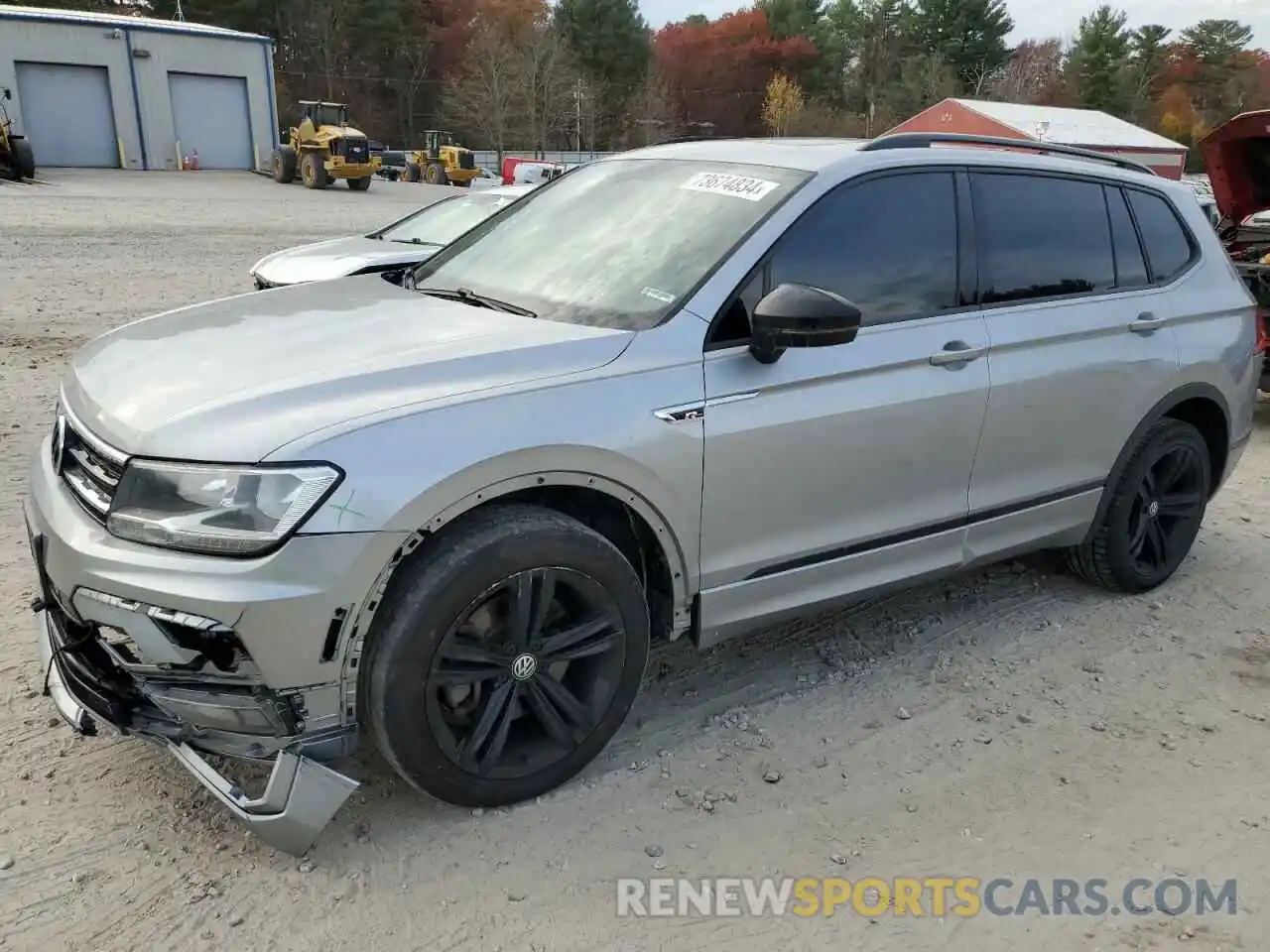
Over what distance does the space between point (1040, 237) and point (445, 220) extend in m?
6.60

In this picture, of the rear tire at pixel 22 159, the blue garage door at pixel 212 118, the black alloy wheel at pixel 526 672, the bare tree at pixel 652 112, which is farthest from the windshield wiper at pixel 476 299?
the bare tree at pixel 652 112

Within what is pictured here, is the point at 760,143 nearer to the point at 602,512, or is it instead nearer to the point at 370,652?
the point at 602,512

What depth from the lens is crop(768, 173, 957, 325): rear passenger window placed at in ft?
10.5

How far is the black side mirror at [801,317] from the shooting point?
2822mm

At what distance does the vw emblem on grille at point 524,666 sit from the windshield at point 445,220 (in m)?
6.80

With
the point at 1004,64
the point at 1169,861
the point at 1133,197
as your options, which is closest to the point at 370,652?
the point at 1169,861

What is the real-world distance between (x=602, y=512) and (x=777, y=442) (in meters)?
0.57

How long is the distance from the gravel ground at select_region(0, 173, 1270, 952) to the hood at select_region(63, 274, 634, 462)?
1.08 m

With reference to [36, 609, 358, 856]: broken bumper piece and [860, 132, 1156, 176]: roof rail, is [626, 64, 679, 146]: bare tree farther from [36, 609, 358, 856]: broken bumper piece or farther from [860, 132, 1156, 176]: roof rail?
[36, 609, 358, 856]: broken bumper piece

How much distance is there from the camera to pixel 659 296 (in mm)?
3055

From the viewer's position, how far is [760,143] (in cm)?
371

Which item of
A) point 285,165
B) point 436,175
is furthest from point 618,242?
point 436,175

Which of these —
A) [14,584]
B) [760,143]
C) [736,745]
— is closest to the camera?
[736,745]

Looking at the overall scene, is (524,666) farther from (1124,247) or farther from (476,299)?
(1124,247)
